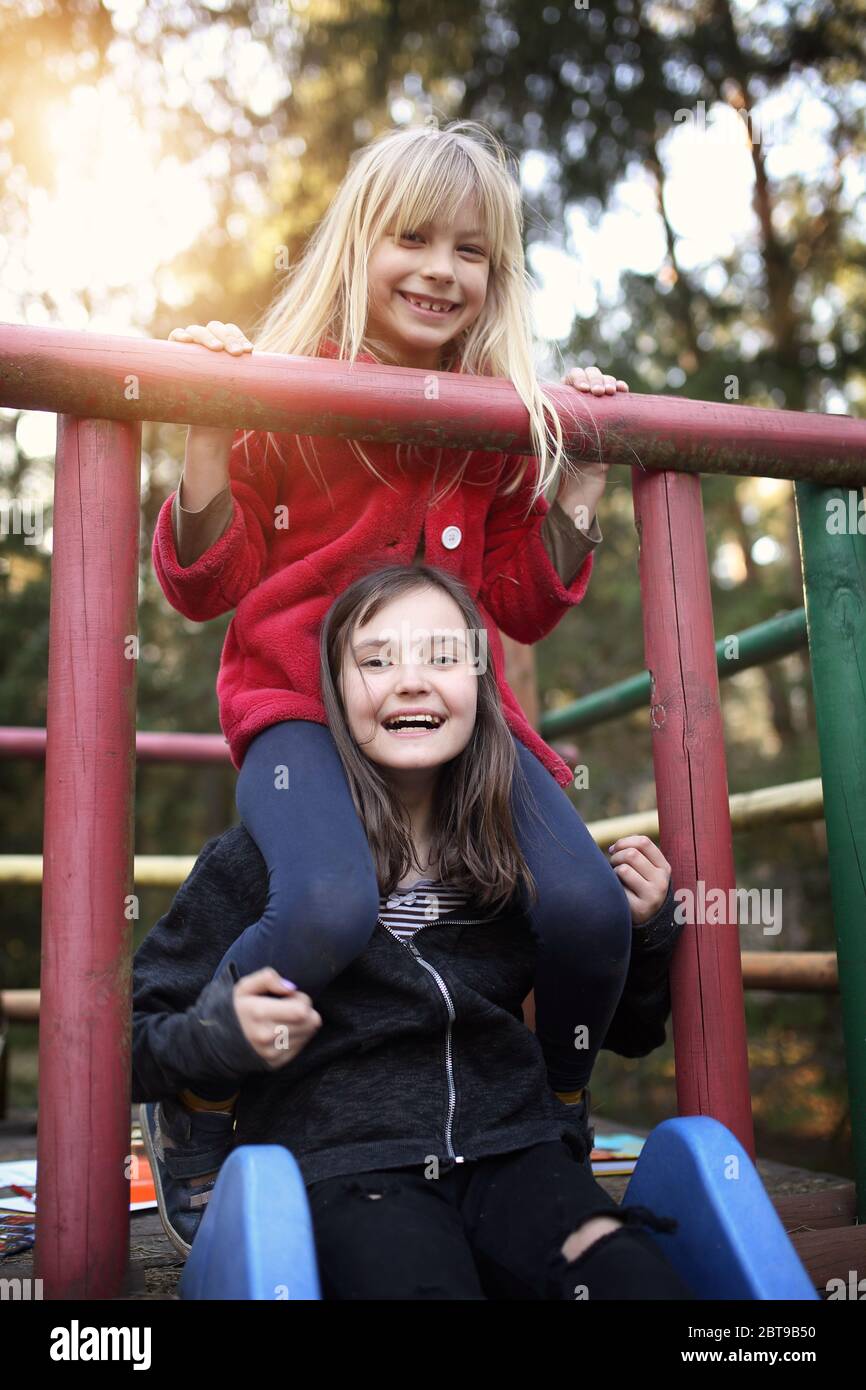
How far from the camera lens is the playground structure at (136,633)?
1.31 m

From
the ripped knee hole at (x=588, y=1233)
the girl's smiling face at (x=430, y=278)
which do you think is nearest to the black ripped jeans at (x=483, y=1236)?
the ripped knee hole at (x=588, y=1233)

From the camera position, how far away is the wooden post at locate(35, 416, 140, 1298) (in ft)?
4.24

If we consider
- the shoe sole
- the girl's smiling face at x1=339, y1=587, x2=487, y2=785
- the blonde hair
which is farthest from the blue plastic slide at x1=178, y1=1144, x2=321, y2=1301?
the blonde hair

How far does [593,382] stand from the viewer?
170 cm

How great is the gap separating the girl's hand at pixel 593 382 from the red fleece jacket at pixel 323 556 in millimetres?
198

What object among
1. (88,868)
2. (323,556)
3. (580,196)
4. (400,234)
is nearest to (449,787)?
(323,556)

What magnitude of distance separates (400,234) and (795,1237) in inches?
60.7

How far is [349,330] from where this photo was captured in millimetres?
1847

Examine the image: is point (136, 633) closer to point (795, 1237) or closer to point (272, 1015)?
point (272, 1015)

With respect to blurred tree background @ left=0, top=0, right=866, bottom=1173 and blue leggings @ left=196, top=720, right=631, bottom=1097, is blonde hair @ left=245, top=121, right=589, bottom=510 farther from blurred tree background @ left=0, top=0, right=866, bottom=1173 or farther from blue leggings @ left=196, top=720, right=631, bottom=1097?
blurred tree background @ left=0, top=0, right=866, bottom=1173

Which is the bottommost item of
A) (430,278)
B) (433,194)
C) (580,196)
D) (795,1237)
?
(795,1237)

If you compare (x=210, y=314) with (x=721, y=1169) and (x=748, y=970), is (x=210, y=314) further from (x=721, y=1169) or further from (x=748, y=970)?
(x=721, y=1169)
